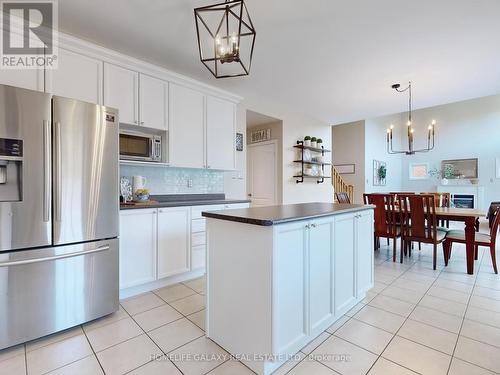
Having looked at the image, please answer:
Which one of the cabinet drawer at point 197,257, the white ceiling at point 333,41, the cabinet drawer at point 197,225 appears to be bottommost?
the cabinet drawer at point 197,257

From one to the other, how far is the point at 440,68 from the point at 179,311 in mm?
4202

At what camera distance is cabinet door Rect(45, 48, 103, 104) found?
2.22 meters

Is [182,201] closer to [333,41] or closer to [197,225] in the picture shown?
[197,225]

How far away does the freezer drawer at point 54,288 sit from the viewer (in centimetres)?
168

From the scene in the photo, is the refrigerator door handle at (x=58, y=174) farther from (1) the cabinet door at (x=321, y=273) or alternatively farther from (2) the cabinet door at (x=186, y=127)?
(1) the cabinet door at (x=321, y=273)

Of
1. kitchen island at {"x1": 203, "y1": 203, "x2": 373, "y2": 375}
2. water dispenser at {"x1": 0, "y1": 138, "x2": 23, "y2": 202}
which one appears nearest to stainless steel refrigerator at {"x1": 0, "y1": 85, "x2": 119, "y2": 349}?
water dispenser at {"x1": 0, "y1": 138, "x2": 23, "y2": 202}

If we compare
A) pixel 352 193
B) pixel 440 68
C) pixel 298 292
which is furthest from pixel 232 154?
pixel 352 193

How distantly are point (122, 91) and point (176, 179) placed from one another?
4.13 feet

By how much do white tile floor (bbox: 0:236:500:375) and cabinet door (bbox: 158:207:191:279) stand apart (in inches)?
11.2

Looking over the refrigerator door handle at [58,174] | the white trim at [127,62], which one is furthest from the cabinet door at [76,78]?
the refrigerator door handle at [58,174]

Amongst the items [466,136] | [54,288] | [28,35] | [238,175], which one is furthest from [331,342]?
[466,136]

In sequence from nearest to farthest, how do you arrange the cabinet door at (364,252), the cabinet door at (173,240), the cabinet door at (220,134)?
the cabinet door at (364,252), the cabinet door at (173,240), the cabinet door at (220,134)

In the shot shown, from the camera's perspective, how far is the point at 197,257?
299cm

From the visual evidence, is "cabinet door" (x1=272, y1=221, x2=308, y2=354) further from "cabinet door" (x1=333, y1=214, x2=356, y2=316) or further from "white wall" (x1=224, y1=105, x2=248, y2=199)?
"white wall" (x1=224, y1=105, x2=248, y2=199)
